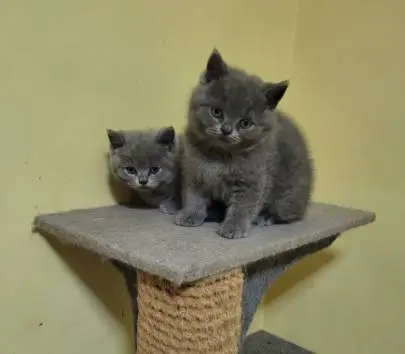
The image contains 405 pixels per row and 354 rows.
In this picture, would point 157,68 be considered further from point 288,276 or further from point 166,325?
point 288,276

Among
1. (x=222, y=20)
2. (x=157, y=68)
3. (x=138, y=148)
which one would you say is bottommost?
(x=138, y=148)

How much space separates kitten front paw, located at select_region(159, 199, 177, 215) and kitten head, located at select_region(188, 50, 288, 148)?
242 millimetres

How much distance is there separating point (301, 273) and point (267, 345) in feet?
0.88

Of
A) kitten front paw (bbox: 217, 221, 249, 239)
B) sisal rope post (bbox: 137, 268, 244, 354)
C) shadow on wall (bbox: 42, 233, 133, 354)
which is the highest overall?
kitten front paw (bbox: 217, 221, 249, 239)

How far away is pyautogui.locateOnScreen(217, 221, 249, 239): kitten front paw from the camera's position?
1027mm

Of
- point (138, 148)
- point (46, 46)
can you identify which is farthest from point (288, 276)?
point (46, 46)

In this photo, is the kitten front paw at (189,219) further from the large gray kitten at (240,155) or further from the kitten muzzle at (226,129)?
the kitten muzzle at (226,129)

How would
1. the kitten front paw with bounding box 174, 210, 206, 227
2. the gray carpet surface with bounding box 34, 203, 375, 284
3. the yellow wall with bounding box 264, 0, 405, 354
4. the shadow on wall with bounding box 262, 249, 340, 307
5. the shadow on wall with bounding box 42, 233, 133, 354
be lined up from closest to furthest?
the gray carpet surface with bounding box 34, 203, 375, 284
the kitten front paw with bounding box 174, 210, 206, 227
the shadow on wall with bounding box 42, 233, 133, 354
the yellow wall with bounding box 264, 0, 405, 354
the shadow on wall with bounding box 262, 249, 340, 307

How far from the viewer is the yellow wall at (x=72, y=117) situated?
109cm

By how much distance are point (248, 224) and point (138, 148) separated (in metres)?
0.32

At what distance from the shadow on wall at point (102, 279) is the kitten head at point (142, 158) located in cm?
23

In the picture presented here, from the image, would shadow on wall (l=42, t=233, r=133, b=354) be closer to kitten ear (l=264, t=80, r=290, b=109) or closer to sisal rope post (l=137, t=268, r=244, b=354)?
sisal rope post (l=137, t=268, r=244, b=354)

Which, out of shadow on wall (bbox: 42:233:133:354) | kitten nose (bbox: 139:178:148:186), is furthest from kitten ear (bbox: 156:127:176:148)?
shadow on wall (bbox: 42:233:133:354)

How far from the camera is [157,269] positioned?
0.83 metres
